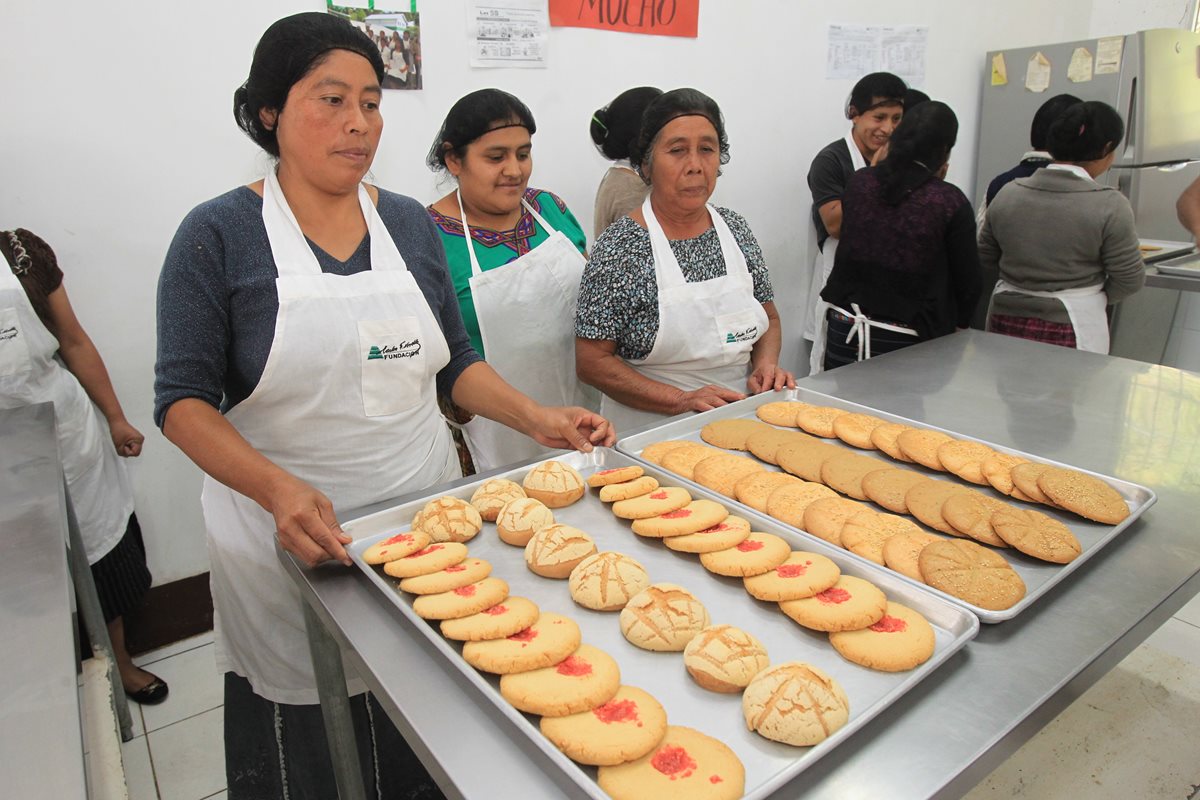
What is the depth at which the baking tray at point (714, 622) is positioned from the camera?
0.83 metres

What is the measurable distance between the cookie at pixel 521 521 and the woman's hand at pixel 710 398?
65 cm

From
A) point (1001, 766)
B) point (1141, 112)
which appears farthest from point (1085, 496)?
point (1141, 112)

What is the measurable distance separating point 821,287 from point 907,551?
3.11 meters

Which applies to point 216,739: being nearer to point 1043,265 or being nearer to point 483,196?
point 483,196

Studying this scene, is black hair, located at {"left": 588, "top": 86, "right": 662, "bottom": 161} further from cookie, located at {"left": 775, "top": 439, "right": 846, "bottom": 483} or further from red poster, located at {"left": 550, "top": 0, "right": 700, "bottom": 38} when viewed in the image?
cookie, located at {"left": 775, "top": 439, "right": 846, "bottom": 483}

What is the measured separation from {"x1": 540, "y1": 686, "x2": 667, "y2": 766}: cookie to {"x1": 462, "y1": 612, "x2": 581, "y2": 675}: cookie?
0.26 feet

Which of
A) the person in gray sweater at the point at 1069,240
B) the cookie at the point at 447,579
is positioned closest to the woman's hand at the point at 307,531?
the cookie at the point at 447,579

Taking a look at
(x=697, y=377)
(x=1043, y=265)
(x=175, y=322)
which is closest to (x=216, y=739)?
(x=175, y=322)

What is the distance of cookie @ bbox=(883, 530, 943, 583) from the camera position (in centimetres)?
113

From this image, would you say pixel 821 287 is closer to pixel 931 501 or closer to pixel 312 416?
pixel 931 501

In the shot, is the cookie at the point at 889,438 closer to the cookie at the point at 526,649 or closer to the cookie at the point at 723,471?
the cookie at the point at 723,471

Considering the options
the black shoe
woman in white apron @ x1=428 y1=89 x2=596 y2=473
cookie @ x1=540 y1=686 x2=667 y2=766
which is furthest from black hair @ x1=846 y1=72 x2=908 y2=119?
the black shoe

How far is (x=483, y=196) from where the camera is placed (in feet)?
7.19

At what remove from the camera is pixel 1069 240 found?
301 centimetres
